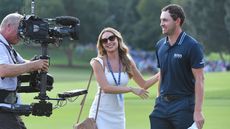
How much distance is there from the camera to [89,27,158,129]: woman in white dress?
9133 millimetres

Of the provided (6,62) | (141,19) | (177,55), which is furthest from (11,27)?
(141,19)

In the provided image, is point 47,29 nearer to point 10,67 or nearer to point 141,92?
point 10,67

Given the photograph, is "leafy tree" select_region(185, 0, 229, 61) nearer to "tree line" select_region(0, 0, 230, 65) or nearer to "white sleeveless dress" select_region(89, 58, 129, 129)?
"tree line" select_region(0, 0, 230, 65)

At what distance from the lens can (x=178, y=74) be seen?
342 inches

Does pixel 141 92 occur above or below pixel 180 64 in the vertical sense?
below

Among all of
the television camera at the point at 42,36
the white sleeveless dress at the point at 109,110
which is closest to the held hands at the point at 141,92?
the white sleeveless dress at the point at 109,110

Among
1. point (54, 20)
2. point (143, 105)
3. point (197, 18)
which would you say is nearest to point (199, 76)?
point (54, 20)

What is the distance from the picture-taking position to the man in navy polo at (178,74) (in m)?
8.57

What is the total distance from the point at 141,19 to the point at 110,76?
9726 cm

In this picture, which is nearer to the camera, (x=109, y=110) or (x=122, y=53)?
(x=109, y=110)

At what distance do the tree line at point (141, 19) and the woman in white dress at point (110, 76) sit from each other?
5772 centimetres

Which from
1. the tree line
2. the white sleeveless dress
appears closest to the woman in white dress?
the white sleeveless dress

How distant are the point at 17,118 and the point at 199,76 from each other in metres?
2.26

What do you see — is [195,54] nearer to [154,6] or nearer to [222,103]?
[222,103]
